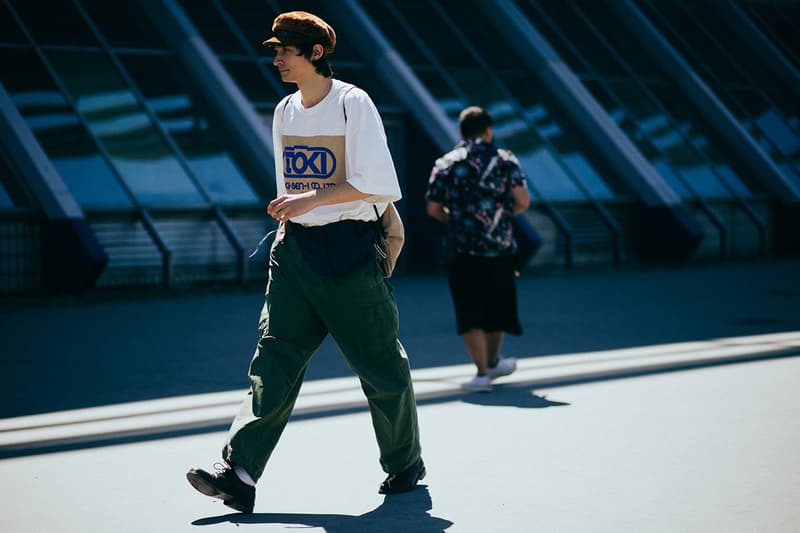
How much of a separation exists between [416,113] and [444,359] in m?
12.1

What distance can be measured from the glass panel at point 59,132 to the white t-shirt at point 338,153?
512 inches

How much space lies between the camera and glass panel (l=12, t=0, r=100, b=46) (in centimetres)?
1958

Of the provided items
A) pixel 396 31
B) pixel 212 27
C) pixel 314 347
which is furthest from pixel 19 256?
pixel 314 347

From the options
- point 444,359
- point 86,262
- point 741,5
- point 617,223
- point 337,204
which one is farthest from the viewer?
point 741,5

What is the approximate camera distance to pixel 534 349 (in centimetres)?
997

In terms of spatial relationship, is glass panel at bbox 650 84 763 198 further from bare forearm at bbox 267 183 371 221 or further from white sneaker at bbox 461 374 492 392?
bare forearm at bbox 267 183 371 221

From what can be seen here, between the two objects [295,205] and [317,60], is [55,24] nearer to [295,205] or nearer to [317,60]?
[317,60]

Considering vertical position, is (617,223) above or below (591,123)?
below

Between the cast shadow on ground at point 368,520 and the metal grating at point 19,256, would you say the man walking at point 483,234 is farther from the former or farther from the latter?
the metal grating at point 19,256

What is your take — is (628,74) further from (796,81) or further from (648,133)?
(796,81)

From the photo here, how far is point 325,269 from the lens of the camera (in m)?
4.82

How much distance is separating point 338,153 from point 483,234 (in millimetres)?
3330

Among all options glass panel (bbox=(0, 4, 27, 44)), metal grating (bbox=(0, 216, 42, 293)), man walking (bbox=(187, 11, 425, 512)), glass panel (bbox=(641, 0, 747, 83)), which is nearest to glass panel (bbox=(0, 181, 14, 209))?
metal grating (bbox=(0, 216, 42, 293))

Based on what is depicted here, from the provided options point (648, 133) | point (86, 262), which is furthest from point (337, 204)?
point (648, 133)
